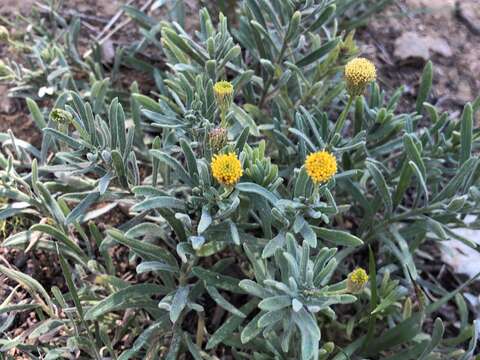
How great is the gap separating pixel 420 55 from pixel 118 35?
1.69m

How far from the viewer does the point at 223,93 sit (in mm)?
1869

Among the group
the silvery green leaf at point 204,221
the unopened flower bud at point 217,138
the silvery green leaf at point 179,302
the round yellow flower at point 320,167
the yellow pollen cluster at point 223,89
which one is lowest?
the silvery green leaf at point 179,302

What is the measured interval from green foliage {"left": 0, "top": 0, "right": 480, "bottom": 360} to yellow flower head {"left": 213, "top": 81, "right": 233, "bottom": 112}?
4.9 inches

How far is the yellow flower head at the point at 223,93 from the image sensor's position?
1.86 metres

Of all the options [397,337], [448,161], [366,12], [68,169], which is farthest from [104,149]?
[366,12]

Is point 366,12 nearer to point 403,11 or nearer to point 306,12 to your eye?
point 403,11

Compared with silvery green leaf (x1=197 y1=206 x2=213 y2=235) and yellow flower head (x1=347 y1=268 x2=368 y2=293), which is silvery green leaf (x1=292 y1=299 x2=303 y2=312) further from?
silvery green leaf (x1=197 y1=206 x2=213 y2=235)

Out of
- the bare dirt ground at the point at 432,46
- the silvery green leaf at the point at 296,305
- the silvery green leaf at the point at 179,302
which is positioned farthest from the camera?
the bare dirt ground at the point at 432,46

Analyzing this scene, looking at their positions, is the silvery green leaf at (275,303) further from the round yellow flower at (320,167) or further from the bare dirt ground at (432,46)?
the bare dirt ground at (432,46)

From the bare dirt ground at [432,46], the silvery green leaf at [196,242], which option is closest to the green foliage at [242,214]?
the silvery green leaf at [196,242]

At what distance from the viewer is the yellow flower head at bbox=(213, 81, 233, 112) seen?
1.86 meters

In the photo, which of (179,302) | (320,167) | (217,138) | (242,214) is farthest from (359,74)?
(179,302)

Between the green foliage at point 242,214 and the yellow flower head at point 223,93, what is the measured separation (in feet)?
0.40

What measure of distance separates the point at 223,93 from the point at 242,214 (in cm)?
52
